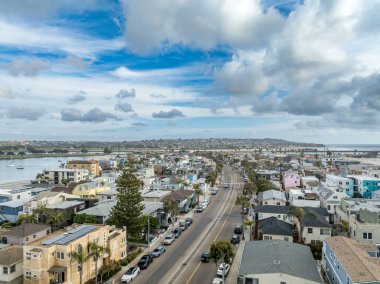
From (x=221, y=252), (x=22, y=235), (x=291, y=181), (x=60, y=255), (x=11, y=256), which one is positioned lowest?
(x=22, y=235)

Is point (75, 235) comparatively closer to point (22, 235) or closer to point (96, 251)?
point (96, 251)

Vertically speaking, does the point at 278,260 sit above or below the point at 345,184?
above

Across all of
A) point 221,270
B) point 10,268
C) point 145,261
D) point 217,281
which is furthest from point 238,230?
point 10,268

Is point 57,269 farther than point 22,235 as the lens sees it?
No

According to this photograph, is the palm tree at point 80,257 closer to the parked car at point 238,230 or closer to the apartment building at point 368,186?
the parked car at point 238,230

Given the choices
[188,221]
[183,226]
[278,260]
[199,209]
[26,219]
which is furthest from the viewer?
[199,209]

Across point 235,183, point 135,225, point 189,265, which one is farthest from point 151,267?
point 235,183

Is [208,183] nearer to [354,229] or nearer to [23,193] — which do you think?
[23,193]

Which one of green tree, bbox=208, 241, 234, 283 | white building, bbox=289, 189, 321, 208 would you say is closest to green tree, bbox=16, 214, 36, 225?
green tree, bbox=208, 241, 234, 283
